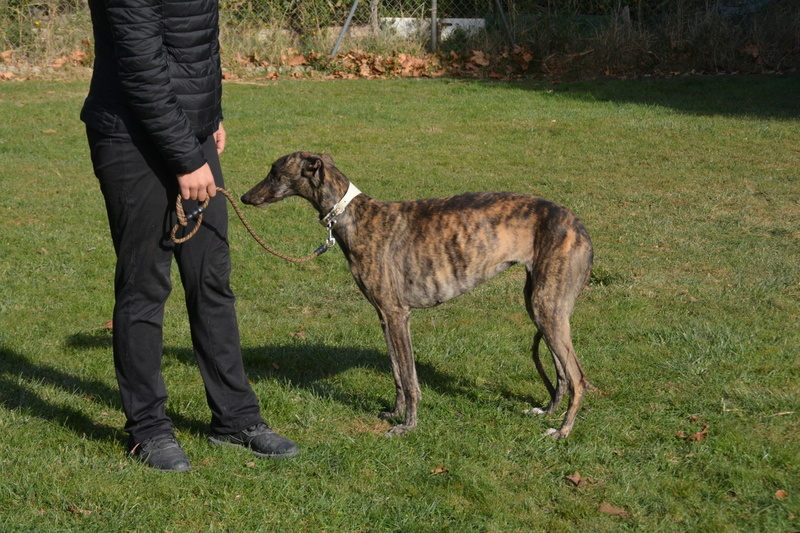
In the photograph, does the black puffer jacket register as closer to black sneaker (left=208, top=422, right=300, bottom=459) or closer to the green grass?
black sneaker (left=208, top=422, right=300, bottom=459)

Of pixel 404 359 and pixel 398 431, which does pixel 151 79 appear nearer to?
pixel 404 359

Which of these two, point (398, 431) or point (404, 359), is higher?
point (404, 359)

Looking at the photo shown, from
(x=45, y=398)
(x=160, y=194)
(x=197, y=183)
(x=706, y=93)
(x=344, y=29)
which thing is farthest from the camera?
(x=344, y=29)

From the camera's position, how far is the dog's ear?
507cm

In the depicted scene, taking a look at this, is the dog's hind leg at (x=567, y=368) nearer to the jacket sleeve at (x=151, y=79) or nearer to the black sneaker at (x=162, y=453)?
the black sneaker at (x=162, y=453)

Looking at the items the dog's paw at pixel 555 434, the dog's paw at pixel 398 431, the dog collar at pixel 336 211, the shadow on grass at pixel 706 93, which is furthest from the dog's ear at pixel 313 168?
the shadow on grass at pixel 706 93

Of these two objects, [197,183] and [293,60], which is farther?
[293,60]

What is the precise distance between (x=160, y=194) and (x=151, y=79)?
0.62m

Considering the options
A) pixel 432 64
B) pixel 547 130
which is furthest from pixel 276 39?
pixel 547 130

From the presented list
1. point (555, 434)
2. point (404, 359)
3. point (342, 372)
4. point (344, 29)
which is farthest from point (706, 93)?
point (404, 359)

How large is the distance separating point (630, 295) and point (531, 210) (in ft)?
8.78

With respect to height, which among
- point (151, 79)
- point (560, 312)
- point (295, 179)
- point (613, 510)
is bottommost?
point (613, 510)

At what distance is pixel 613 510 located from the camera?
422 cm

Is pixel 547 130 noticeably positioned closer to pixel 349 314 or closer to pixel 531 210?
pixel 349 314
